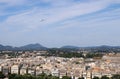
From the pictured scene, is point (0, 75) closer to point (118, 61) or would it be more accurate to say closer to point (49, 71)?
point (49, 71)

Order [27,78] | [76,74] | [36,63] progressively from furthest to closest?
1. [36,63]
2. [76,74]
3. [27,78]

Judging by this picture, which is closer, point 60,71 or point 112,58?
point 60,71

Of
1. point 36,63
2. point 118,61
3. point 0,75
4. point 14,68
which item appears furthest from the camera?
point 118,61

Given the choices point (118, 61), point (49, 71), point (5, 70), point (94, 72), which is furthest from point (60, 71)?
point (118, 61)

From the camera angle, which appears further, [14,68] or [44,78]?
[14,68]

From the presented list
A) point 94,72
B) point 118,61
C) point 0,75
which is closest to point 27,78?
point 0,75

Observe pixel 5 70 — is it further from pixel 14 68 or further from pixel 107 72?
pixel 107 72

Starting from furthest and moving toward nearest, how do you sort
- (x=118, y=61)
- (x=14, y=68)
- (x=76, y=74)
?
(x=118, y=61) < (x=14, y=68) < (x=76, y=74)

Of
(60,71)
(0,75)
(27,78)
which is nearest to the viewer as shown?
(27,78)
